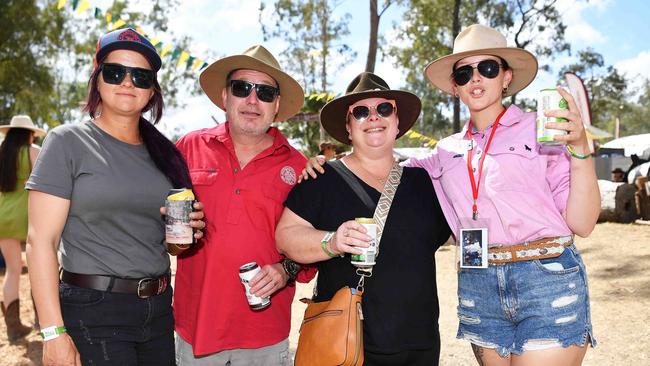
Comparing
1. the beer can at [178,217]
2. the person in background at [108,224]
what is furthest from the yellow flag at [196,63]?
the beer can at [178,217]

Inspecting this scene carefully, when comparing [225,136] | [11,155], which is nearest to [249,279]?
[225,136]

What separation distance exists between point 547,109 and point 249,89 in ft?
5.62

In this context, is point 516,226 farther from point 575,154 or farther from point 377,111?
point 377,111

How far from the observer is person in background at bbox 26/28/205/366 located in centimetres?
222

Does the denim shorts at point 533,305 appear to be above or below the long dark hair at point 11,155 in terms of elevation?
below

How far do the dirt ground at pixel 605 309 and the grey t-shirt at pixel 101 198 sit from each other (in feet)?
11.3

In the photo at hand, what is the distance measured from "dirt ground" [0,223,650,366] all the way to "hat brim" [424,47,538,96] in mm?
2917

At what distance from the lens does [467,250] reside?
257 centimetres

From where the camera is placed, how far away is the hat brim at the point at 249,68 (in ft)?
10.5

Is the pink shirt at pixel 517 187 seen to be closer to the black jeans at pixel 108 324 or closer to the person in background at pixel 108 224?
the person in background at pixel 108 224

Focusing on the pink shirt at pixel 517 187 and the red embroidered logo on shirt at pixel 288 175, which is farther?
the red embroidered logo on shirt at pixel 288 175

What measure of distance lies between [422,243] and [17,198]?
5101 millimetres

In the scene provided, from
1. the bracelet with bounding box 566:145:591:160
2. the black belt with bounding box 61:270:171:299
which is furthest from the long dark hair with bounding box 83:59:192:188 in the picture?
the bracelet with bounding box 566:145:591:160

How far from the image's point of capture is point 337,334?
2457mm
